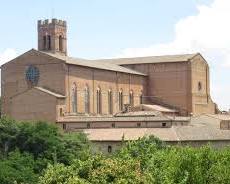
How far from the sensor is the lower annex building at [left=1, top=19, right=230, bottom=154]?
205 feet

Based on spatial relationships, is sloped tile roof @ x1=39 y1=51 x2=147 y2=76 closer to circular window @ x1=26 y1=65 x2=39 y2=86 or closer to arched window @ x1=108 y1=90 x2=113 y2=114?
circular window @ x1=26 y1=65 x2=39 y2=86

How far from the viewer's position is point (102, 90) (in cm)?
7212

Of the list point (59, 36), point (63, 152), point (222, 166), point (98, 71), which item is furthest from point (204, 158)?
point (59, 36)

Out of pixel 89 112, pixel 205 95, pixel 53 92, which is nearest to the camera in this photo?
pixel 53 92

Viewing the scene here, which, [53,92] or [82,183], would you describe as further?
[53,92]

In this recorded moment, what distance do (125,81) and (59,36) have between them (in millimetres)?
8933

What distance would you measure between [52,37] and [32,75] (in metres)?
9.05

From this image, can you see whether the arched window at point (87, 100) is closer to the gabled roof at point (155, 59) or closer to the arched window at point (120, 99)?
the arched window at point (120, 99)

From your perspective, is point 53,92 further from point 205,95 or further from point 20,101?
point 205,95

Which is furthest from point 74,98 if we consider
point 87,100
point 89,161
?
point 89,161

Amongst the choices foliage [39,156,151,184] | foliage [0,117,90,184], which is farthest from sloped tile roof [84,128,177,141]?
foliage [39,156,151,184]

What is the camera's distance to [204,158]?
30.2m

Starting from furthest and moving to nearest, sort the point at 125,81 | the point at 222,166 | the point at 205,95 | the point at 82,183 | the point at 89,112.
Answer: the point at 205,95 → the point at 125,81 → the point at 89,112 → the point at 222,166 → the point at 82,183

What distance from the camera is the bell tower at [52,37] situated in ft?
247
